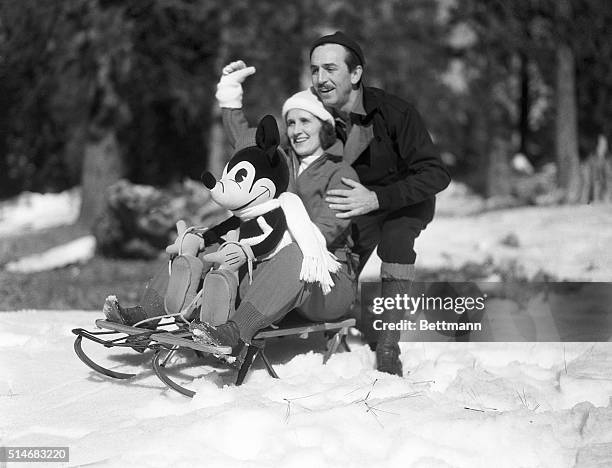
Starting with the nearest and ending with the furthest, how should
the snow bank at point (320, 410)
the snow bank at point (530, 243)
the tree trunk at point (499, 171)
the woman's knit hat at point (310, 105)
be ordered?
the snow bank at point (320, 410) < the woman's knit hat at point (310, 105) < the snow bank at point (530, 243) < the tree trunk at point (499, 171)

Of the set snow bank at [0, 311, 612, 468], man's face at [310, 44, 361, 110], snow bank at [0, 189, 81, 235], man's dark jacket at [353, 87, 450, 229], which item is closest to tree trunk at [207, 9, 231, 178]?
snow bank at [0, 189, 81, 235]

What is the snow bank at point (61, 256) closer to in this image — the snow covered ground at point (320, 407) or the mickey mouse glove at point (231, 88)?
the snow covered ground at point (320, 407)

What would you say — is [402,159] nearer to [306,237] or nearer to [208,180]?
[306,237]

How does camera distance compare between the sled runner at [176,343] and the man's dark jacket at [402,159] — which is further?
the man's dark jacket at [402,159]

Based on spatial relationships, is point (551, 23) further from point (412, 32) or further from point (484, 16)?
point (412, 32)

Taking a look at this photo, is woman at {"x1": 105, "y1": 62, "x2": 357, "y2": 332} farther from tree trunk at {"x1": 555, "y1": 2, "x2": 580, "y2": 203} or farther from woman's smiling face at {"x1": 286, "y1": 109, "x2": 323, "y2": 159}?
tree trunk at {"x1": 555, "y1": 2, "x2": 580, "y2": 203}

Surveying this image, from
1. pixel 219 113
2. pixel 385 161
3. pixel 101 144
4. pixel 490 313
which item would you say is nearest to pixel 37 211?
pixel 219 113

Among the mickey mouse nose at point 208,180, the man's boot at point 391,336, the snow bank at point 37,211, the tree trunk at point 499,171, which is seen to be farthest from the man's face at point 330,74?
the tree trunk at point 499,171

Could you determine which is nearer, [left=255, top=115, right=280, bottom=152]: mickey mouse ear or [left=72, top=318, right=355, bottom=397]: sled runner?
[left=72, top=318, right=355, bottom=397]: sled runner

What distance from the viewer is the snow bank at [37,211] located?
15211mm

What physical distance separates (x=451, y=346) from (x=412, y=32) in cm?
1910

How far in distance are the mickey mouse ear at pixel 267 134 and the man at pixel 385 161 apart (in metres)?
0.36

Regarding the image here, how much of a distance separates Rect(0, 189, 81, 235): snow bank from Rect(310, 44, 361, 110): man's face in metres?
12.1

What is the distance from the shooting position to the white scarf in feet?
9.84
